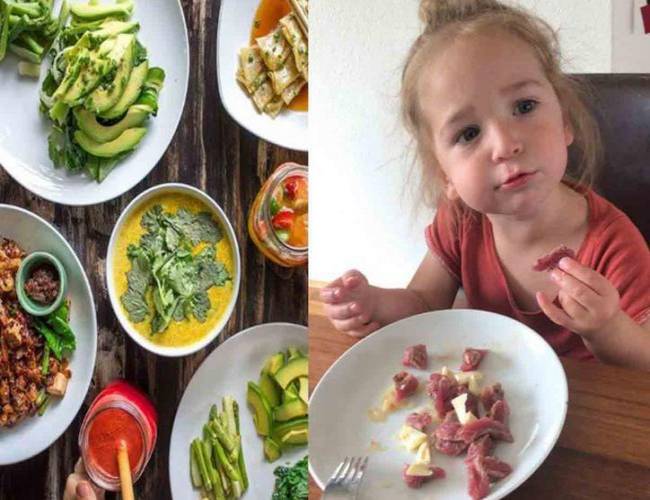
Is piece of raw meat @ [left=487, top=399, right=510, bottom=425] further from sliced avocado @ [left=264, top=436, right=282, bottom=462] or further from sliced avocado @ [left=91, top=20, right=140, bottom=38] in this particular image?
A: sliced avocado @ [left=91, top=20, right=140, bottom=38]

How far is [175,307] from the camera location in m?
1.46

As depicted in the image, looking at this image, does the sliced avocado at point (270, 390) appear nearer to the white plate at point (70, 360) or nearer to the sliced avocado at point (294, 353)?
the sliced avocado at point (294, 353)

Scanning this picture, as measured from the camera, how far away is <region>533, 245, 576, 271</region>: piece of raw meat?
1.10 m

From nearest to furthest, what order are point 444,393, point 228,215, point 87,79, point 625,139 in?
point 625,139
point 444,393
point 87,79
point 228,215

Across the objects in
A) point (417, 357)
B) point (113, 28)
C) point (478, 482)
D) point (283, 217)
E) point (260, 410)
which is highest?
point (113, 28)

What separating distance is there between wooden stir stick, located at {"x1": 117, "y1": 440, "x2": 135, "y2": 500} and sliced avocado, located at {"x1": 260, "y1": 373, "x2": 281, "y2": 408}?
27 cm

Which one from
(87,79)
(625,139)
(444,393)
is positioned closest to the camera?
(625,139)

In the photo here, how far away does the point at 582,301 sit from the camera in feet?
3.51

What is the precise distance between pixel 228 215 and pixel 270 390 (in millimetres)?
331

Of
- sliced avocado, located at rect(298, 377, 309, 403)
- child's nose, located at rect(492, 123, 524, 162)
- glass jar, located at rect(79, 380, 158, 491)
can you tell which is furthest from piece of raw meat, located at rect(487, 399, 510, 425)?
glass jar, located at rect(79, 380, 158, 491)

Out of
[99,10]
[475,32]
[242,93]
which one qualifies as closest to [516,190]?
[475,32]

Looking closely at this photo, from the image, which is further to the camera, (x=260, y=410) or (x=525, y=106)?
(x=260, y=410)

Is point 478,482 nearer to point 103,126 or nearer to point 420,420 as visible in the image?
point 420,420

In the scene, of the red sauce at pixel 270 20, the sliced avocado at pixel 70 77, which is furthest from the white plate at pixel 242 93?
the sliced avocado at pixel 70 77
